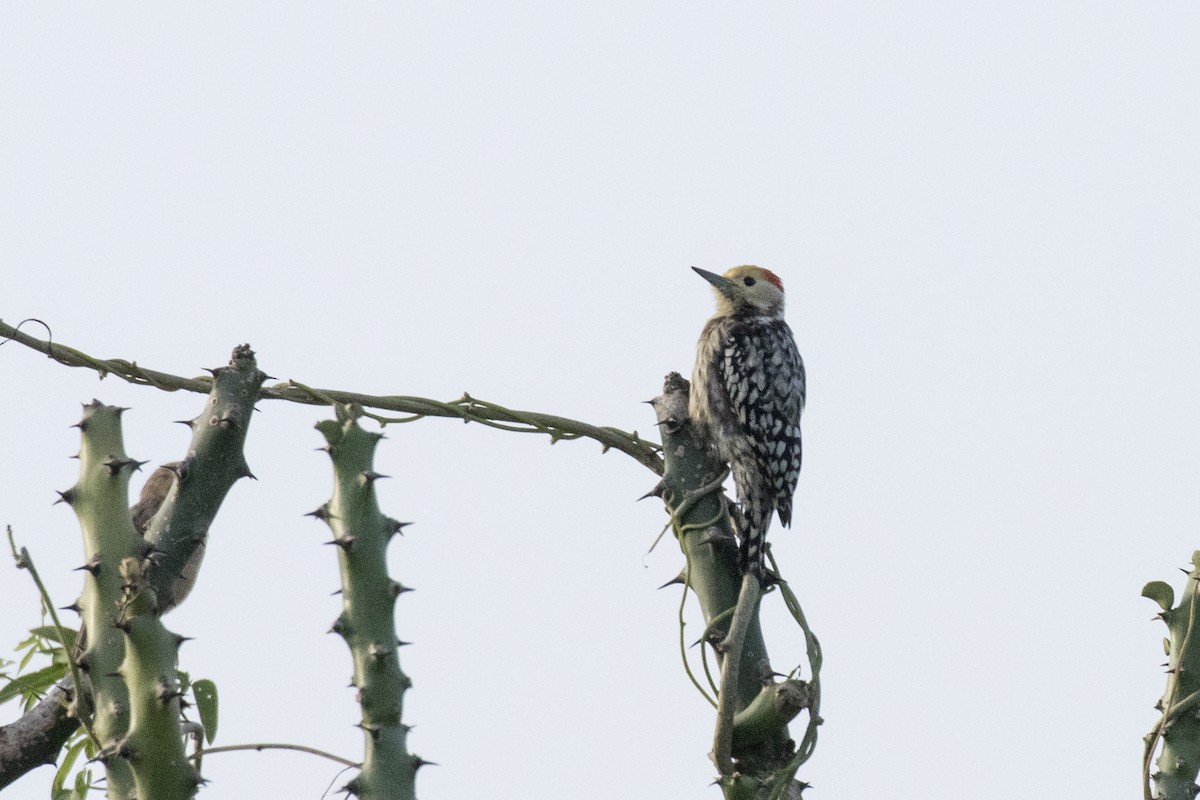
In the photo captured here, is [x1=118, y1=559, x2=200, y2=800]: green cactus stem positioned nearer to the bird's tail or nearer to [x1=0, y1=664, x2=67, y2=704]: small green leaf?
[x1=0, y1=664, x2=67, y2=704]: small green leaf

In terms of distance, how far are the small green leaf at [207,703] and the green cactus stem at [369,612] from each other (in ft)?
2.50

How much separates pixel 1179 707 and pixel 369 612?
226 centimetres

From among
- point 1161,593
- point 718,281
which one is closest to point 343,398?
point 1161,593

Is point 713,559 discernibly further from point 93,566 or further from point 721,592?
point 93,566

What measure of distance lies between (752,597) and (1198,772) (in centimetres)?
130

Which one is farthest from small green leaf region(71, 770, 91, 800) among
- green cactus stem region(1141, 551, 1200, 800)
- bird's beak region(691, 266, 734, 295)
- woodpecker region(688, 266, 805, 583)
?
bird's beak region(691, 266, 734, 295)

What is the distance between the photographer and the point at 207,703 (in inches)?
147

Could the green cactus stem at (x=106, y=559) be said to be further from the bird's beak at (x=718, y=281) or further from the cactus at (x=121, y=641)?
the bird's beak at (x=718, y=281)

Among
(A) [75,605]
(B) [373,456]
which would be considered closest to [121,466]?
(A) [75,605]

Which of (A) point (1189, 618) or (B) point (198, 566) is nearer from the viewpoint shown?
(A) point (1189, 618)

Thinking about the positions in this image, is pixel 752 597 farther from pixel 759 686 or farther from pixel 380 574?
pixel 380 574

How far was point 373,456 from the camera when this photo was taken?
10.7 ft

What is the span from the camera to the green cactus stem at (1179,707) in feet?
12.9

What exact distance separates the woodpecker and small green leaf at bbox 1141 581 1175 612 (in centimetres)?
131
